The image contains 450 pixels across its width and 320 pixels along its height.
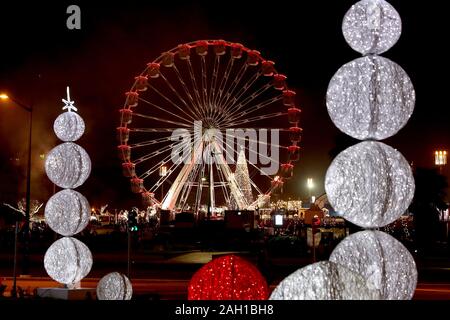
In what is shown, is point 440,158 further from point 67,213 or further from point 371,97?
point 371,97

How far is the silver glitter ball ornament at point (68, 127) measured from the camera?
546 inches

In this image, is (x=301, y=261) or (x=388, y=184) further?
(x=301, y=261)

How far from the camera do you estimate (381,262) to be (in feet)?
24.6

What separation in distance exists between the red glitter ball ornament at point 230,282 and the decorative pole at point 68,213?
602cm

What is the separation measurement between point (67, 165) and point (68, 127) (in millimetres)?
851

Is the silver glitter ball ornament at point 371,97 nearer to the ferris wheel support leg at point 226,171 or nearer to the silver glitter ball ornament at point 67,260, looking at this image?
the silver glitter ball ornament at point 67,260

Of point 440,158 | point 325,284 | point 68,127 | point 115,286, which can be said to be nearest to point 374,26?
point 325,284

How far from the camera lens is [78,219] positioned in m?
13.2

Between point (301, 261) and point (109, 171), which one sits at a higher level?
point (109, 171)

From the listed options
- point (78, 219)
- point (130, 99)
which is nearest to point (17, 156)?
point (130, 99)

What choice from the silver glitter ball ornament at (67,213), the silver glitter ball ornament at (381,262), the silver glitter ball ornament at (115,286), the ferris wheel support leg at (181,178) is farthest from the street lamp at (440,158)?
the silver glitter ball ornament at (381,262)
